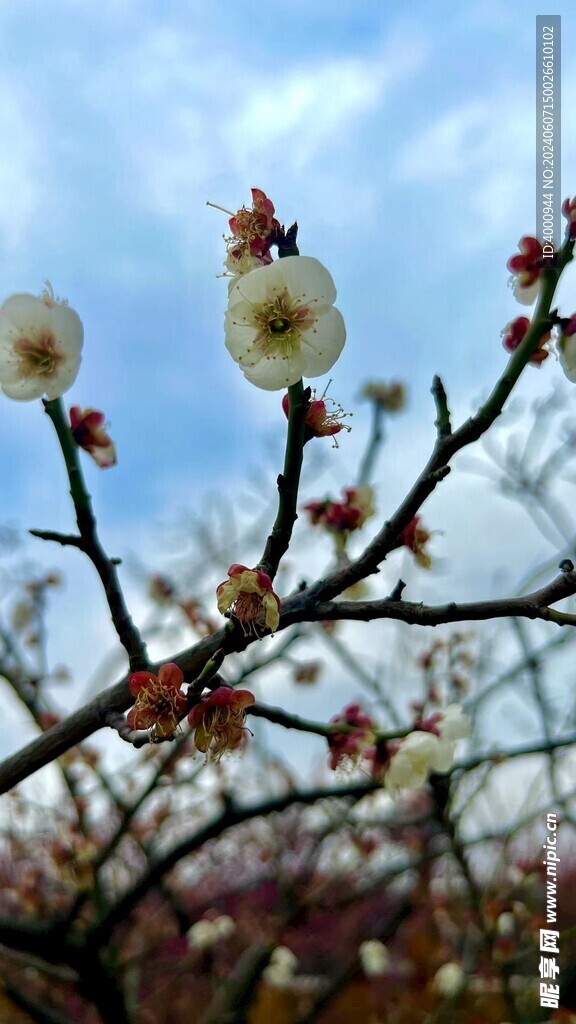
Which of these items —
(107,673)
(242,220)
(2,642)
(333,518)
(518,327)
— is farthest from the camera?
(107,673)

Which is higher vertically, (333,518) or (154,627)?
(154,627)

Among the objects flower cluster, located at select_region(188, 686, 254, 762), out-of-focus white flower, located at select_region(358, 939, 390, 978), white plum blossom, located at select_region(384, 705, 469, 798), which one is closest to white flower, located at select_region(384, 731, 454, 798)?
white plum blossom, located at select_region(384, 705, 469, 798)

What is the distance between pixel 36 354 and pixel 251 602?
685 mm

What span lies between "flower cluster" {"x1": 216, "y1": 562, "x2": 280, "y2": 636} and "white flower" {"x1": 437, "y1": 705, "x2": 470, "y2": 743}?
0.87 metres

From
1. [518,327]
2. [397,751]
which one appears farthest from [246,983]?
[518,327]

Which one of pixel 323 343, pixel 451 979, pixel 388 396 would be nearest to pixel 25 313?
pixel 323 343

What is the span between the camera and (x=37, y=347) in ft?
4.83

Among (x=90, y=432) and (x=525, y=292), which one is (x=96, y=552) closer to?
(x=90, y=432)

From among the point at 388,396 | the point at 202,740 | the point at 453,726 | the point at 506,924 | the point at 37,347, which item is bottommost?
the point at 202,740

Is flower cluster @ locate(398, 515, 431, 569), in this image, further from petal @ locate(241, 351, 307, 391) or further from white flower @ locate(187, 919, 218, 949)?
white flower @ locate(187, 919, 218, 949)

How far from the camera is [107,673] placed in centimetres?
439

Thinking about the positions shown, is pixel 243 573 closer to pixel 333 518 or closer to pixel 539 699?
pixel 333 518

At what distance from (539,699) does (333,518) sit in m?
2.42

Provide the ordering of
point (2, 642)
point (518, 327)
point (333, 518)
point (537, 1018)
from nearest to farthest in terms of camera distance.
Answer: point (518, 327), point (333, 518), point (537, 1018), point (2, 642)
